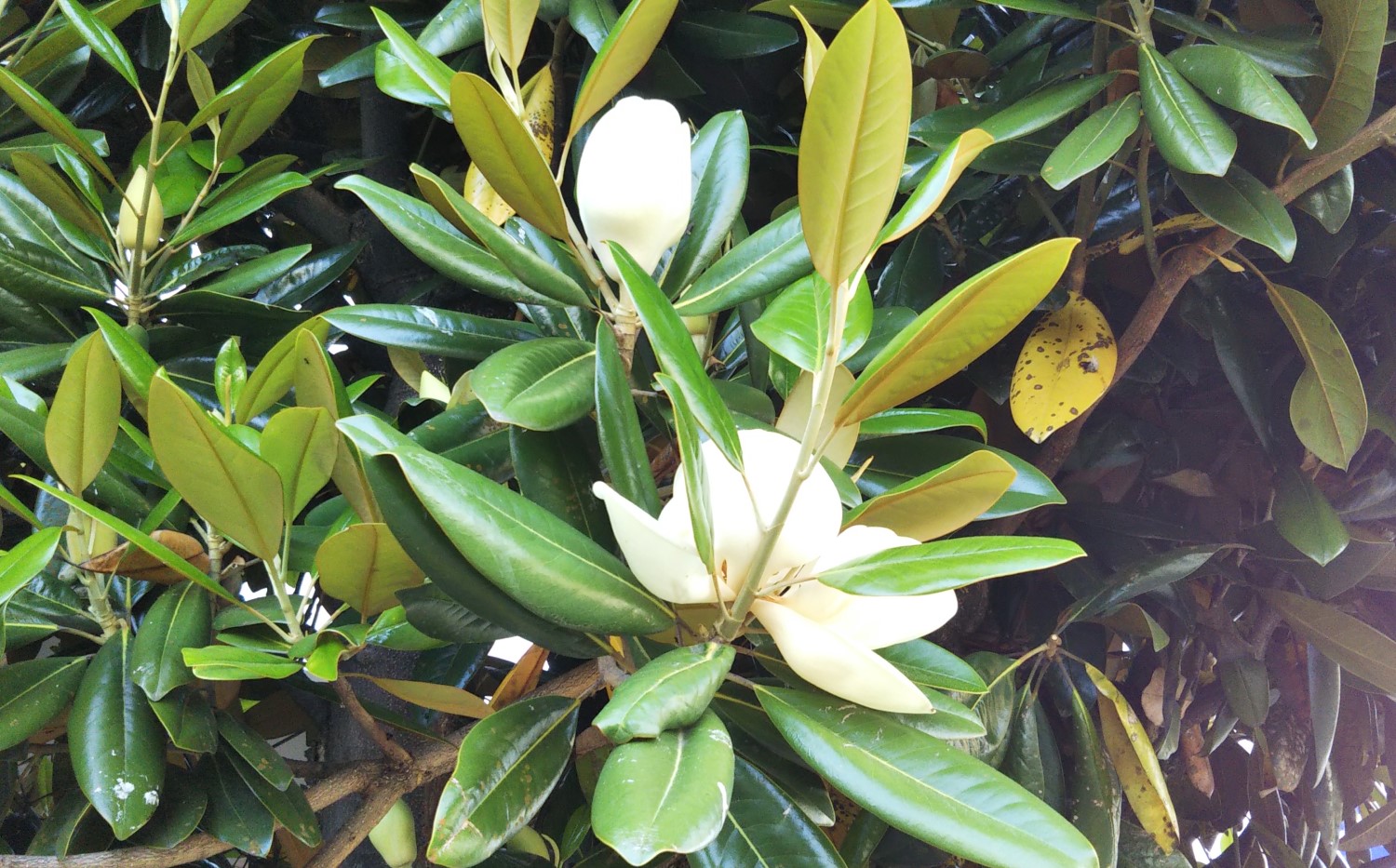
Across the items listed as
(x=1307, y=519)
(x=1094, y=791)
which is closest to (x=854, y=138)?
(x=1094, y=791)

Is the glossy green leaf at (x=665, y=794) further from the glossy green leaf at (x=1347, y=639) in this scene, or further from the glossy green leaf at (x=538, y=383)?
the glossy green leaf at (x=1347, y=639)

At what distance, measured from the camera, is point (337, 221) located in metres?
1.05

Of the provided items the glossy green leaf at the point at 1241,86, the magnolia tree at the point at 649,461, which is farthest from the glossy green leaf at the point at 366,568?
the glossy green leaf at the point at 1241,86

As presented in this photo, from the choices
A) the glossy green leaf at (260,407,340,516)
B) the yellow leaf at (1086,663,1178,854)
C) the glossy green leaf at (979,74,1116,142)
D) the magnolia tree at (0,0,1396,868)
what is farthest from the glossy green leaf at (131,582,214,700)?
the yellow leaf at (1086,663,1178,854)

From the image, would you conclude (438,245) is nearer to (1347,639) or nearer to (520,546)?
(520,546)

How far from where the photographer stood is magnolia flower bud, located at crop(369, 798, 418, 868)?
2.38ft

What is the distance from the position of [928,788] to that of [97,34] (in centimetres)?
72

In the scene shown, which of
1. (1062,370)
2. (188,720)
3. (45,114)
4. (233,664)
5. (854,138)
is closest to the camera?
(854,138)

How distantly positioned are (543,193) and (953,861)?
67 centimetres

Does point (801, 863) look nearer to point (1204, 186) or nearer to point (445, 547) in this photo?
point (445, 547)

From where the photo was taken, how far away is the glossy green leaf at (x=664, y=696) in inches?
14.4

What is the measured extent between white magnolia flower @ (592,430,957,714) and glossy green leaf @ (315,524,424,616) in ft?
0.40

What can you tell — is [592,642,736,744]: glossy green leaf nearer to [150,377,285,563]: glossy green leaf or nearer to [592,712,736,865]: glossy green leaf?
[592,712,736,865]: glossy green leaf

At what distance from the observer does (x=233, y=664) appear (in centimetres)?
45
